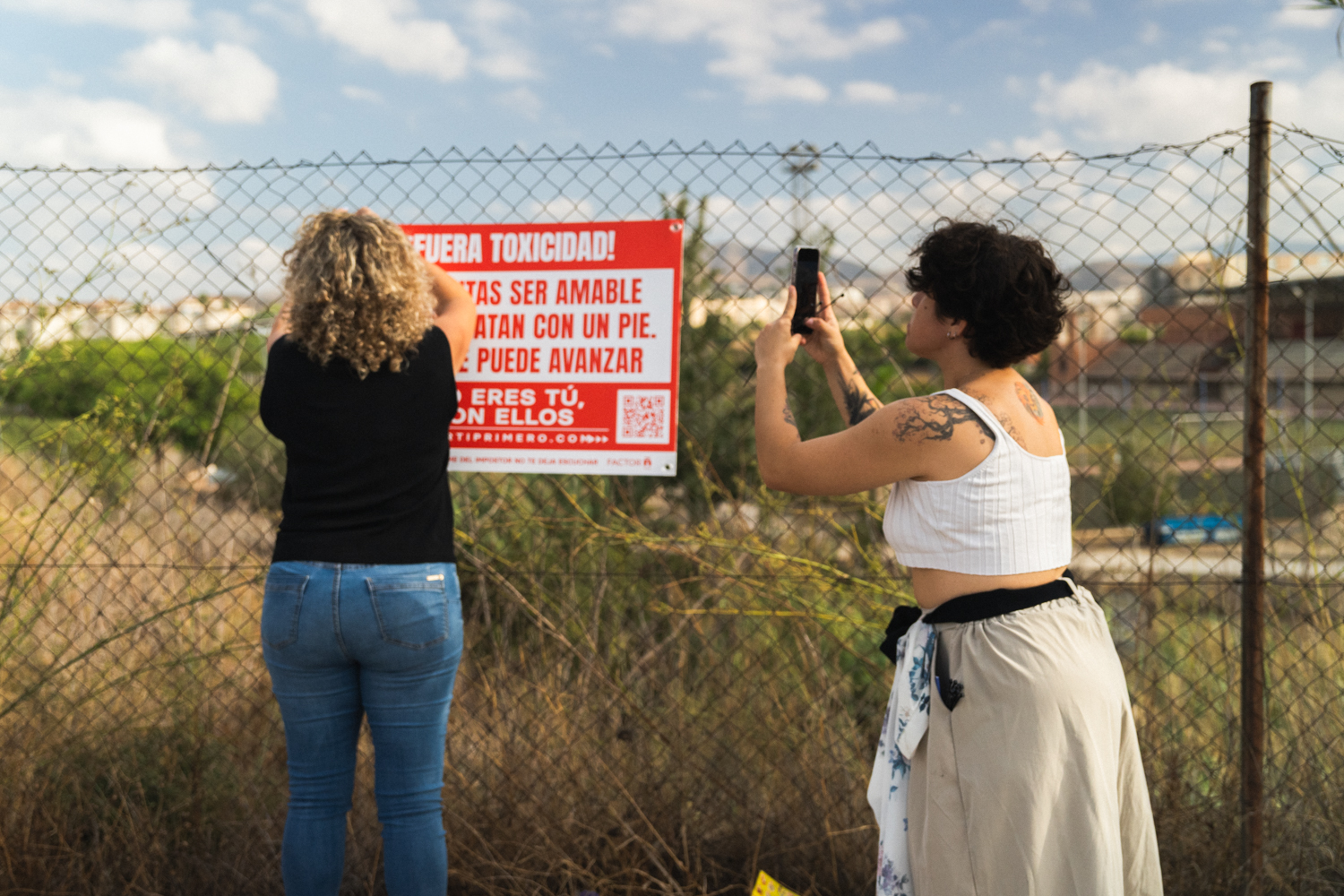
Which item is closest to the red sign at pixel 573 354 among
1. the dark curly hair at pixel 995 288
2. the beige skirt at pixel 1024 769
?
the dark curly hair at pixel 995 288

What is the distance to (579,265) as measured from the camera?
2660mm

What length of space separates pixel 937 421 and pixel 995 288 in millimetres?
276

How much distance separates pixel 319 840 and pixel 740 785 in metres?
1.31

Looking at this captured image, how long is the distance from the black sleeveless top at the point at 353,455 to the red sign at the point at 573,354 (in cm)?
55

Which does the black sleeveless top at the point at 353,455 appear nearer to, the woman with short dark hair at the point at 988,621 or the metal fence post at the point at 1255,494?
the woman with short dark hair at the point at 988,621

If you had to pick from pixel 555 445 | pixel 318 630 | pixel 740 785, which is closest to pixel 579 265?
pixel 555 445

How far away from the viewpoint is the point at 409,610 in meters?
2.01

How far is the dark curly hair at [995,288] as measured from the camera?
1669mm

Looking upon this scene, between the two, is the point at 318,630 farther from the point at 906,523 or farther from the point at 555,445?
the point at 906,523

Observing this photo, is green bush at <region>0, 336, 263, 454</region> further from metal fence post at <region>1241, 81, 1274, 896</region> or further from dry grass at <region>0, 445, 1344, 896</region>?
metal fence post at <region>1241, 81, 1274, 896</region>

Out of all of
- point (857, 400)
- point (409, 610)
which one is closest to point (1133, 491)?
point (857, 400)

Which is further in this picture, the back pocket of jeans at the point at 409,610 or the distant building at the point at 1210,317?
the distant building at the point at 1210,317

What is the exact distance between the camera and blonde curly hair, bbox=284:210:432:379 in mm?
2000

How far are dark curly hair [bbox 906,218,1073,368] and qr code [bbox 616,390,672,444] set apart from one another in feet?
3.28
